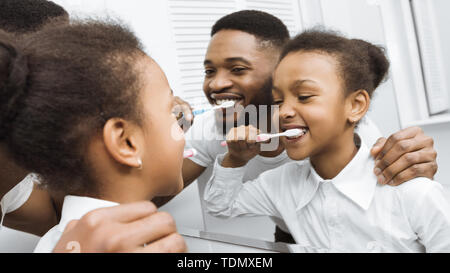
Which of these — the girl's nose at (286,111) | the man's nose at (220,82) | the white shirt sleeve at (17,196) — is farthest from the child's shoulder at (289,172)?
the white shirt sleeve at (17,196)

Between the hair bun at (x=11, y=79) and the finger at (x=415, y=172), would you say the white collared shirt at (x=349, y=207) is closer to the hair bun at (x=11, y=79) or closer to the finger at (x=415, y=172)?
the finger at (x=415, y=172)

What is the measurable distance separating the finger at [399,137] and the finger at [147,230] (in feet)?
1.13

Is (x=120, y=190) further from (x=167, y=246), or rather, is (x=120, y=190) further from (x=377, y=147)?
(x=377, y=147)

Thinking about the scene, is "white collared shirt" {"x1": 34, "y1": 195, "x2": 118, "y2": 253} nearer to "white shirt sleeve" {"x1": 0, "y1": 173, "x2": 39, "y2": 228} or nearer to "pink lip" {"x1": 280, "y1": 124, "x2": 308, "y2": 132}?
"white shirt sleeve" {"x1": 0, "y1": 173, "x2": 39, "y2": 228}

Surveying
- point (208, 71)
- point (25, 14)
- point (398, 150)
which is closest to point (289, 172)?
point (398, 150)

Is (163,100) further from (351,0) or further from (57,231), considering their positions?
(351,0)

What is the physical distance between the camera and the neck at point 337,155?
1.74 ft

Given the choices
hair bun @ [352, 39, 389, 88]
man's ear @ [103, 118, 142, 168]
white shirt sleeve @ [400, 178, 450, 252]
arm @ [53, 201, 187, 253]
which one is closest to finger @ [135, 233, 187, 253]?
arm @ [53, 201, 187, 253]

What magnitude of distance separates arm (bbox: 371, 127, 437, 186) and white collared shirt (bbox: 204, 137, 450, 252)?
0.01m

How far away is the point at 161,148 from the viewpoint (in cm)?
40

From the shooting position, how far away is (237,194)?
2.02 feet

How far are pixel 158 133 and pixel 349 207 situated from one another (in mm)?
311

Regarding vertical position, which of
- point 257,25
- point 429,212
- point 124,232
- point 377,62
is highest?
point 257,25

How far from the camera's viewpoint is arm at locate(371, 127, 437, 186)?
0.46 m
